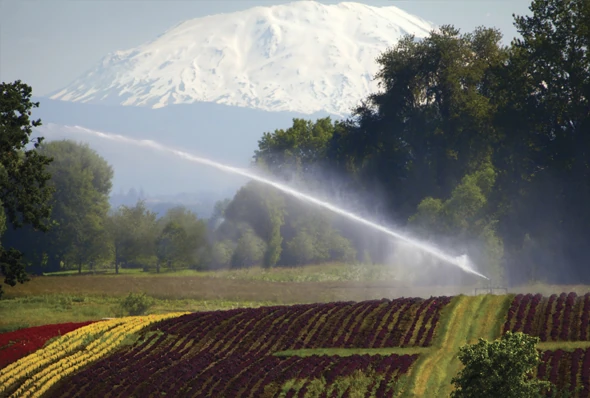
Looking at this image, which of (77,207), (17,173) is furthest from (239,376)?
(77,207)

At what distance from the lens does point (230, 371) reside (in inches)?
1580

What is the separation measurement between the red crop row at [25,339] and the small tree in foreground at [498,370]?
81.9ft

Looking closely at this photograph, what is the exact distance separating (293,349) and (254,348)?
6.90 ft

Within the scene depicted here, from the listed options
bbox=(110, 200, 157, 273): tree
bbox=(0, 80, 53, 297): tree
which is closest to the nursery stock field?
bbox=(0, 80, 53, 297): tree

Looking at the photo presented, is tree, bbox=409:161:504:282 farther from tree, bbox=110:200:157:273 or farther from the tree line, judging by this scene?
tree, bbox=110:200:157:273

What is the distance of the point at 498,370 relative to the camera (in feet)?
97.2

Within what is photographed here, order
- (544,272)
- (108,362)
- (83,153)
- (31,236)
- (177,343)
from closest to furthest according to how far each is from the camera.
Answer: (108,362) → (177,343) → (544,272) → (31,236) → (83,153)

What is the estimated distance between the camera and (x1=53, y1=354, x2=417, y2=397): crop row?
37719 mm

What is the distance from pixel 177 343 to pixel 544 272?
47.3 m

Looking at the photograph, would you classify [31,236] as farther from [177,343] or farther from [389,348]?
[389,348]

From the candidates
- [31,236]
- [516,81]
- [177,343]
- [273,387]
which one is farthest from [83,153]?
[273,387]

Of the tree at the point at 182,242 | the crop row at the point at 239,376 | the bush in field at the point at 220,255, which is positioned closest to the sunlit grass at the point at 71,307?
the crop row at the point at 239,376

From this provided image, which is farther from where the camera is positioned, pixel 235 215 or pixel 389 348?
pixel 235 215

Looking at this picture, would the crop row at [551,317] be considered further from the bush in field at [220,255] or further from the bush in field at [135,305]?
the bush in field at [220,255]
